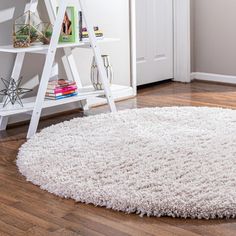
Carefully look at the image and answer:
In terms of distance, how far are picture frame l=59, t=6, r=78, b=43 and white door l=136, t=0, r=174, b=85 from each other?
118 centimetres

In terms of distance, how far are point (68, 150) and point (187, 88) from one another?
6.62ft

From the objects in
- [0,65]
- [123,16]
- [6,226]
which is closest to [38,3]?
[0,65]

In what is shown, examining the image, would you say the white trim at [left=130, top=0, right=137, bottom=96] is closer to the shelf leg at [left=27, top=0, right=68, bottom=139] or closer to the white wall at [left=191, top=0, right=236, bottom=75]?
the white wall at [left=191, top=0, right=236, bottom=75]

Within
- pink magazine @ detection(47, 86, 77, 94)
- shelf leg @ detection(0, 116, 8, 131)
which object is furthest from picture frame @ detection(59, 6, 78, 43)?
shelf leg @ detection(0, 116, 8, 131)

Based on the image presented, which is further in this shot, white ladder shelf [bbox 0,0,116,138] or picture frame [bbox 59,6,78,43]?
picture frame [bbox 59,6,78,43]

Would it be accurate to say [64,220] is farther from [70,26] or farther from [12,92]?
[70,26]

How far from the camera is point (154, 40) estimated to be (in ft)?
14.9

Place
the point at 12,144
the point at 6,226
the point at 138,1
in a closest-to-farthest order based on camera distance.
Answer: the point at 6,226
the point at 12,144
the point at 138,1

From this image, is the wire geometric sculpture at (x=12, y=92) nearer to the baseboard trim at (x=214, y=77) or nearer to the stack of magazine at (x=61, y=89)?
the stack of magazine at (x=61, y=89)

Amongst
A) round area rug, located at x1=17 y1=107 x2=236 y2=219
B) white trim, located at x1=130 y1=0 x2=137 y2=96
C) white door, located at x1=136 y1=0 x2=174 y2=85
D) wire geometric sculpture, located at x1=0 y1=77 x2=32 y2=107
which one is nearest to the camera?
round area rug, located at x1=17 y1=107 x2=236 y2=219

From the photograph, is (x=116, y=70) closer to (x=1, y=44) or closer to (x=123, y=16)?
(x=123, y=16)

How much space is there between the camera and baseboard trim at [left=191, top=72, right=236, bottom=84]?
460 centimetres

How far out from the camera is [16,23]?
316 centimetres

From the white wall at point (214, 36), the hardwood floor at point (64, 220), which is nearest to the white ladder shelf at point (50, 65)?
the hardwood floor at point (64, 220)
